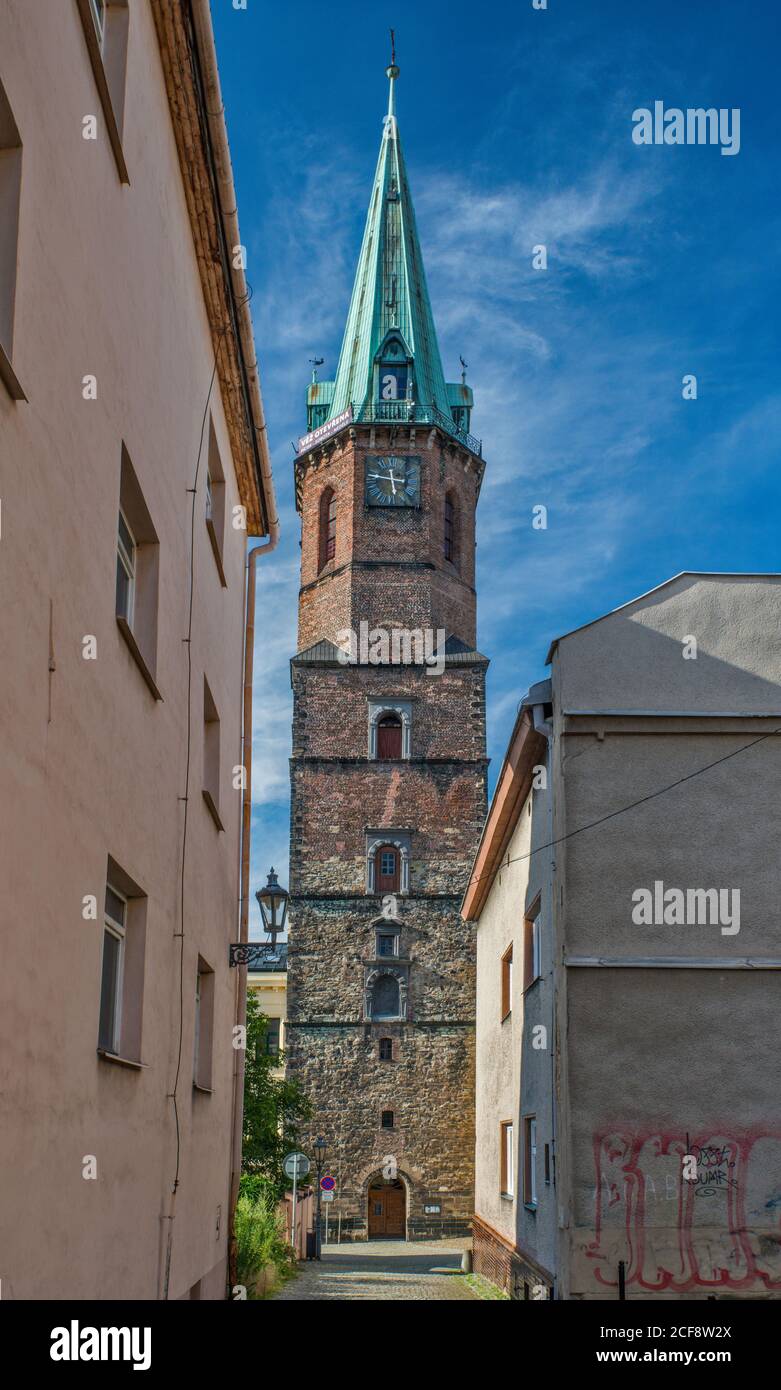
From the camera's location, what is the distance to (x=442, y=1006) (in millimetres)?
41688

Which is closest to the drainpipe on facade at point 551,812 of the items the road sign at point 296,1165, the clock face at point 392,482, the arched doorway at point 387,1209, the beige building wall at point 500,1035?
the beige building wall at point 500,1035

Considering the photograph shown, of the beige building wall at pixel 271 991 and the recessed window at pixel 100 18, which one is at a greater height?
the recessed window at pixel 100 18

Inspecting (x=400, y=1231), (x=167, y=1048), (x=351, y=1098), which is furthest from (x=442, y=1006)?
(x=167, y=1048)

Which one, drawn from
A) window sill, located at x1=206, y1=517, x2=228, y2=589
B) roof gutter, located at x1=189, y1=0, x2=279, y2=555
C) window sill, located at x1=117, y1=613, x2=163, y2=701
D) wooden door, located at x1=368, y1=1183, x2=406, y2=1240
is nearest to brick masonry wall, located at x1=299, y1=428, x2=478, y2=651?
wooden door, located at x1=368, y1=1183, x2=406, y2=1240

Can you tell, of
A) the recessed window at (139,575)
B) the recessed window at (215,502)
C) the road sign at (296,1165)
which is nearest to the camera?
the recessed window at (139,575)

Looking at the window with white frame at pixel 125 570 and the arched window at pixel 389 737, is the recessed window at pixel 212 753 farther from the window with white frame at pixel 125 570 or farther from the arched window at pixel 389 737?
the arched window at pixel 389 737

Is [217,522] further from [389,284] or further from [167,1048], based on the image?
[389,284]

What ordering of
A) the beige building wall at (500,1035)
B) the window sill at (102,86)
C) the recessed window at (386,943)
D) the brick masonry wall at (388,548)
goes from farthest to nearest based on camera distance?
the brick masonry wall at (388,548) → the recessed window at (386,943) → the beige building wall at (500,1035) → the window sill at (102,86)

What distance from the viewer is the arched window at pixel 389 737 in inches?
1759

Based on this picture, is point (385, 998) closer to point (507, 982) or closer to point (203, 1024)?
point (507, 982)

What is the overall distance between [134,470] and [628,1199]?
30.1 feet

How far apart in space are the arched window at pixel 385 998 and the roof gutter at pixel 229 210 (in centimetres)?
2794

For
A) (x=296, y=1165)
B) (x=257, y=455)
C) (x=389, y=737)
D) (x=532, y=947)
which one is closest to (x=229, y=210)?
(x=257, y=455)

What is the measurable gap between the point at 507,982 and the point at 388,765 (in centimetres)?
2192
